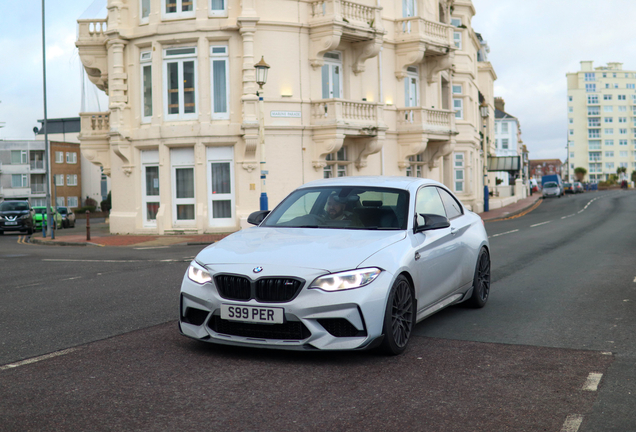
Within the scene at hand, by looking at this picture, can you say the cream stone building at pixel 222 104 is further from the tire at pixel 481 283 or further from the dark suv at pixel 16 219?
the tire at pixel 481 283

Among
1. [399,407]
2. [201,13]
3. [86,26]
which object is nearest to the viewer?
[399,407]

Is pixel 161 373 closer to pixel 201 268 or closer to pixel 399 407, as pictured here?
pixel 201 268

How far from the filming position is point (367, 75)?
29.2 m

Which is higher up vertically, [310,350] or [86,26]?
[86,26]

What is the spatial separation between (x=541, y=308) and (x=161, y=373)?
4.81 m

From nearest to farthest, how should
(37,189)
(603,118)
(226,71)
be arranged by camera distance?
(226,71)
(37,189)
(603,118)

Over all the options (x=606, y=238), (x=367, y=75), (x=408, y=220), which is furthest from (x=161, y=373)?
(x=367, y=75)

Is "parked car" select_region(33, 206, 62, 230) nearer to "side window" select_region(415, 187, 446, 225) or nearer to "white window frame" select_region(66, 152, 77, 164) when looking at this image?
"side window" select_region(415, 187, 446, 225)

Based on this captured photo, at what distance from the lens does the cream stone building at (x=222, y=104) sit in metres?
25.4

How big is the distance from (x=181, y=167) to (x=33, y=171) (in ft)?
230

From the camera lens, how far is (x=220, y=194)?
2575 cm

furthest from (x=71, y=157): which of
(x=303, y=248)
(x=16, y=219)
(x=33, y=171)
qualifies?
(x=303, y=248)

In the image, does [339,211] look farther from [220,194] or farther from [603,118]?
[603,118]

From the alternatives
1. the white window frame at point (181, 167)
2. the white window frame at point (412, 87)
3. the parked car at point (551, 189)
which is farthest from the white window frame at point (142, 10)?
the parked car at point (551, 189)
